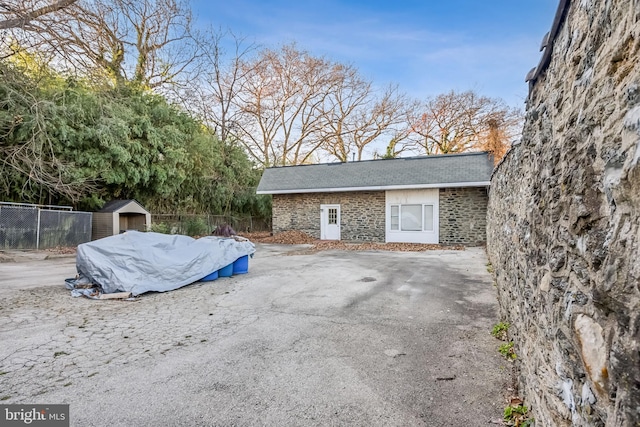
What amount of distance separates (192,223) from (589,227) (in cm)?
1713

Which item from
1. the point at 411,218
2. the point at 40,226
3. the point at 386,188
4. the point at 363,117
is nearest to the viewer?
the point at 40,226

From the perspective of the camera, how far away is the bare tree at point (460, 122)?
22.4 m

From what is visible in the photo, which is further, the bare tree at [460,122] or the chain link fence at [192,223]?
the bare tree at [460,122]

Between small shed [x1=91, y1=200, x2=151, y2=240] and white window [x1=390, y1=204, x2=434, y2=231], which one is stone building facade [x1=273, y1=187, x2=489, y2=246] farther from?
small shed [x1=91, y1=200, x2=151, y2=240]

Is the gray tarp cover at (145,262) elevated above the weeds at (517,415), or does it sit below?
above

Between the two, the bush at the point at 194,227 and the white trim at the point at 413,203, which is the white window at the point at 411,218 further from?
the bush at the point at 194,227

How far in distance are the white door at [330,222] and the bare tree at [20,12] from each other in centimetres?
1228

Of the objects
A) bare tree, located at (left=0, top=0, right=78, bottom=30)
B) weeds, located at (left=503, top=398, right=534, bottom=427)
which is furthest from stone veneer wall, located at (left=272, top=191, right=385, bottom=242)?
weeds, located at (left=503, top=398, right=534, bottom=427)

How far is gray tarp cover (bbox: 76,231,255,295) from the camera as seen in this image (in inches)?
226

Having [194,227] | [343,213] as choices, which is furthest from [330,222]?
[194,227]

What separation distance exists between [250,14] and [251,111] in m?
9.51

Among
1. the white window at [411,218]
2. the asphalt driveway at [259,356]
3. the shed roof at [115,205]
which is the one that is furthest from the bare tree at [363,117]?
the asphalt driveway at [259,356]

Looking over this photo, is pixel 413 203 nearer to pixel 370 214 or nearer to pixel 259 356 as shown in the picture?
pixel 370 214

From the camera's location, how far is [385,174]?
15.6 meters
